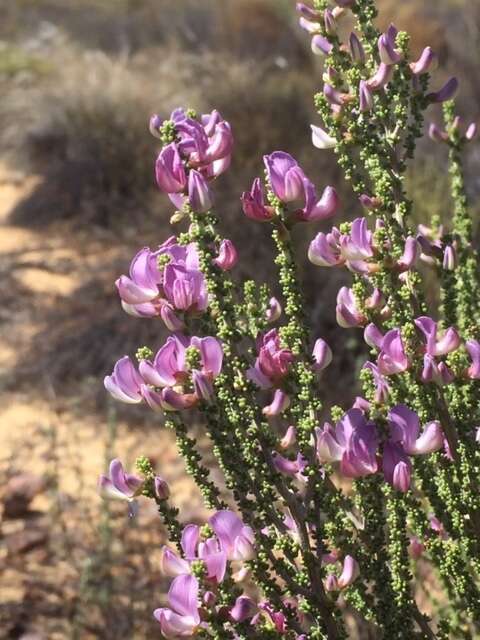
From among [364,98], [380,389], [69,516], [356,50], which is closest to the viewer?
Result: [380,389]

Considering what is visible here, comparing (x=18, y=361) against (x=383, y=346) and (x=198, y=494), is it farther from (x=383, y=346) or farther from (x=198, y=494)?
(x=383, y=346)

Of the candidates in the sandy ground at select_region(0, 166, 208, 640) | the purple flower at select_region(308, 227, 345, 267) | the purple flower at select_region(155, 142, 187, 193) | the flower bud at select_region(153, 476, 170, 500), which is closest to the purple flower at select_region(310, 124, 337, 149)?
the purple flower at select_region(308, 227, 345, 267)

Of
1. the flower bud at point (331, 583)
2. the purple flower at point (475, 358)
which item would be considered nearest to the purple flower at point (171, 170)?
the purple flower at point (475, 358)

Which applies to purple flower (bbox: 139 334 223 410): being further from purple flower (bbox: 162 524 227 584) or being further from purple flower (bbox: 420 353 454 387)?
purple flower (bbox: 420 353 454 387)

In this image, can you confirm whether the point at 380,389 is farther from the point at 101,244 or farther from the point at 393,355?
the point at 101,244

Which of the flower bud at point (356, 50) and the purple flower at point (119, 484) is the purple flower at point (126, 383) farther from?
the flower bud at point (356, 50)

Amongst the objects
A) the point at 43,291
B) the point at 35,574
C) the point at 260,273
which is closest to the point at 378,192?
the point at 35,574

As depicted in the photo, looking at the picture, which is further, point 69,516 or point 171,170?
point 69,516

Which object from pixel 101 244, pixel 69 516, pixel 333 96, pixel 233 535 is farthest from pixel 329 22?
pixel 101 244
